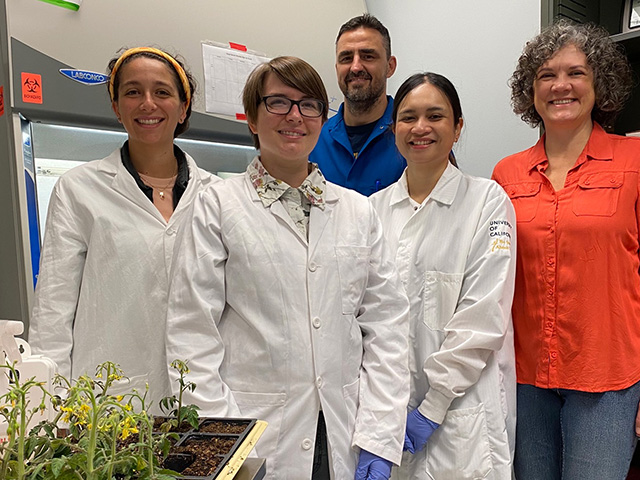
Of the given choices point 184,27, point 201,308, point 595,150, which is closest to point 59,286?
point 201,308

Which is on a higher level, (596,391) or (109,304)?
(109,304)

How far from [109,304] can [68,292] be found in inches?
4.0

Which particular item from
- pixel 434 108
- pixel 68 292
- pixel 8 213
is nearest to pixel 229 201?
pixel 68 292

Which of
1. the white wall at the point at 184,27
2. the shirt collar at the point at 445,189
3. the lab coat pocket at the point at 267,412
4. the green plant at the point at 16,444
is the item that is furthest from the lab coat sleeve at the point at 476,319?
the white wall at the point at 184,27

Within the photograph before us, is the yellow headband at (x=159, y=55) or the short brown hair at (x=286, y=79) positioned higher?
the yellow headband at (x=159, y=55)

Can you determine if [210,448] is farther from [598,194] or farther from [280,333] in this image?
[598,194]

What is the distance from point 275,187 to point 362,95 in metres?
0.96

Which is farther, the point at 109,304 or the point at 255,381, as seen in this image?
the point at 109,304

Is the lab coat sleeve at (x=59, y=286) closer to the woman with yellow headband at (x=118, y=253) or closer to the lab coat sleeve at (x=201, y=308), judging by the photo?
the woman with yellow headband at (x=118, y=253)

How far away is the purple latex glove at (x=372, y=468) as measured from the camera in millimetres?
1189

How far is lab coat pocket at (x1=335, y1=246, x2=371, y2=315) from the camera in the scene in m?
1.25

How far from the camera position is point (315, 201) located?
1.29 meters

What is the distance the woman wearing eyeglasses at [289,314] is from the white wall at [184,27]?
86cm

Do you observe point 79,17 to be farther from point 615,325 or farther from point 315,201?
point 615,325
